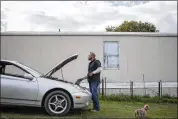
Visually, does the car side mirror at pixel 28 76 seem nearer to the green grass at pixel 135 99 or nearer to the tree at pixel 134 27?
the green grass at pixel 135 99

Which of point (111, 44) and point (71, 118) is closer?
point (71, 118)

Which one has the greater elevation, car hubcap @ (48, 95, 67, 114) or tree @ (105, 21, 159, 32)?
tree @ (105, 21, 159, 32)

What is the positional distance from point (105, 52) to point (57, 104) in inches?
292

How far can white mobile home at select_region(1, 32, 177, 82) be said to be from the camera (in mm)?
14359

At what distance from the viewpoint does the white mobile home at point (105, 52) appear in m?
14.4

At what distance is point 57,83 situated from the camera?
24.4ft

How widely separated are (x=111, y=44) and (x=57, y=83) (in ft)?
24.5

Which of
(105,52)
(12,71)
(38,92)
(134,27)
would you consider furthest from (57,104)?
(134,27)

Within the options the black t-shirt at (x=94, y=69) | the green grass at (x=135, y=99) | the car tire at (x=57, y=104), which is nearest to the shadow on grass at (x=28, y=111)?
the car tire at (x=57, y=104)

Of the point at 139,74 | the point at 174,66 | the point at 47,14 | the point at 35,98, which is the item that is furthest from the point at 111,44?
the point at 35,98

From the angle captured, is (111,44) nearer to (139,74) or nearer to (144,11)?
(139,74)

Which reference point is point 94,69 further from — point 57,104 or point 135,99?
point 135,99

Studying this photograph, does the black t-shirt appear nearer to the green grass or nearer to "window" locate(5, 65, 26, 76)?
"window" locate(5, 65, 26, 76)

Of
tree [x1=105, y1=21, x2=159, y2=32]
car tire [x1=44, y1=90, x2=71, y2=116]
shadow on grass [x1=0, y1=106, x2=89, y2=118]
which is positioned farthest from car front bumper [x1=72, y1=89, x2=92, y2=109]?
tree [x1=105, y1=21, x2=159, y2=32]
